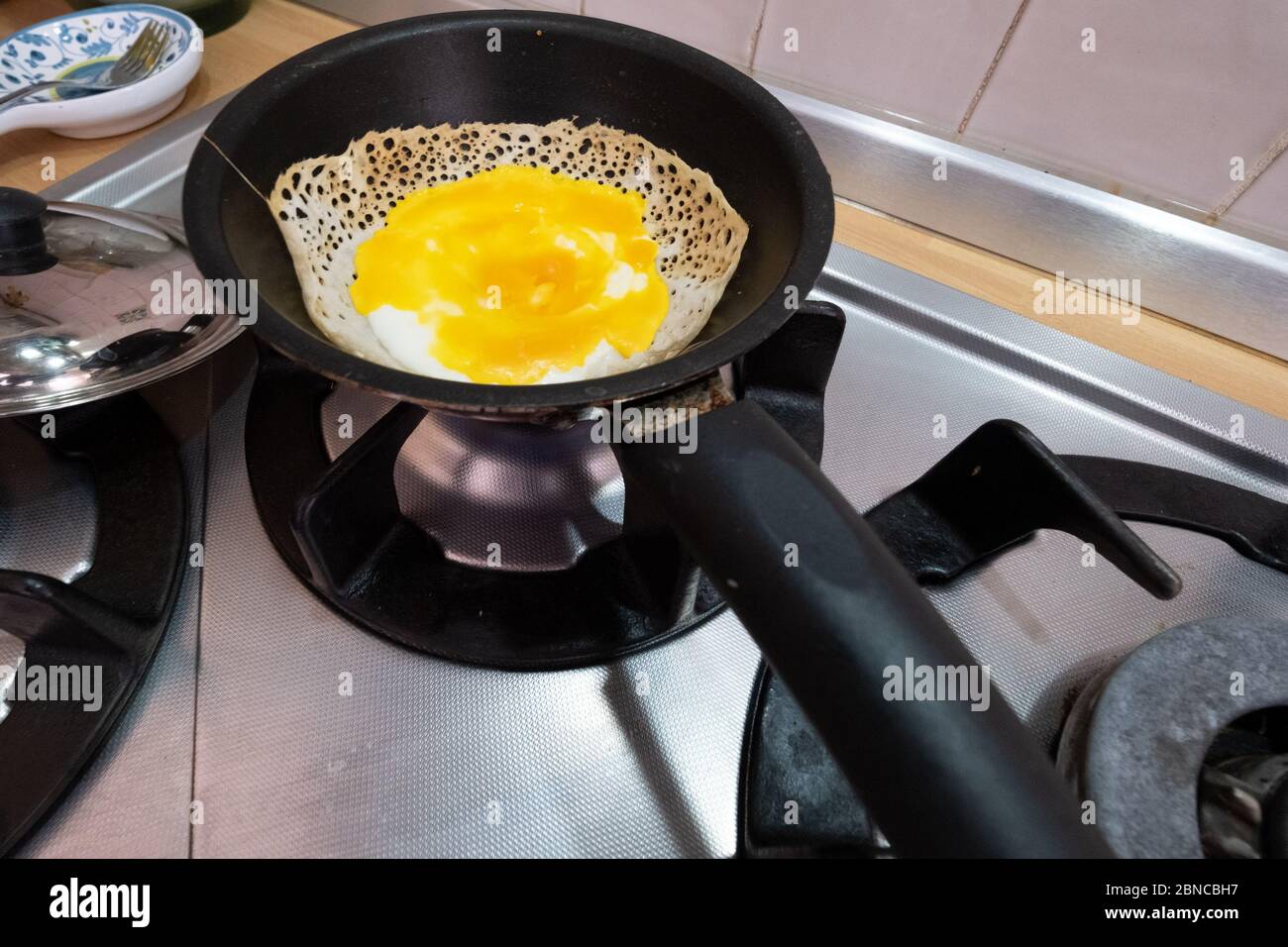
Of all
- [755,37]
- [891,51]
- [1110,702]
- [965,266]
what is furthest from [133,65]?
[1110,702]

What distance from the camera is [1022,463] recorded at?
453 mm

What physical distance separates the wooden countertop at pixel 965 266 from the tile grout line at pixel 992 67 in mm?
104

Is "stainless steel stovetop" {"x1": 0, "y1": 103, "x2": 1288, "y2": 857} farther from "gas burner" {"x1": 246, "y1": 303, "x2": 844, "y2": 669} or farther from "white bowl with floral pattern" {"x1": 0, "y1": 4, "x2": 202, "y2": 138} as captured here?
"white bowl with floral pattern" {"x1": 0, "y1": 4, "x2": 202, "y2": 138}

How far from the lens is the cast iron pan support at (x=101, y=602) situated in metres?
0.40

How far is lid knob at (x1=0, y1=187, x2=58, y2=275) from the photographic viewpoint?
501mm

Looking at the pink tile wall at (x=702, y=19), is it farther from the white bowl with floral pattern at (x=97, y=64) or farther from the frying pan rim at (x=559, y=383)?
the white bowl with floral pattern at (x=97, y=64)

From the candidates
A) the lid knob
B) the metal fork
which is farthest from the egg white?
the metal fork

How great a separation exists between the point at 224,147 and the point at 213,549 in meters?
0.24

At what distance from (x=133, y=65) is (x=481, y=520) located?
0.64 m

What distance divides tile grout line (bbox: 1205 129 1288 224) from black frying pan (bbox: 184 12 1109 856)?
405 mm

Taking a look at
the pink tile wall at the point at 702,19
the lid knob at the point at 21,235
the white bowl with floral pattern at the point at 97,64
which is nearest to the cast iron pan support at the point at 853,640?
the lid knob at the point at 21,235

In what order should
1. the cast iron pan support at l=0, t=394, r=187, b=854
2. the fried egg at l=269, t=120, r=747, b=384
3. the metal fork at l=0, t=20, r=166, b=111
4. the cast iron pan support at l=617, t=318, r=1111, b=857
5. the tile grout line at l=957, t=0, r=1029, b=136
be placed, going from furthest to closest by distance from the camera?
the metal fork at l=0, t=20, r=166, b=111 → the tile grout line at l=957, t=0, r=1029, b=136 → the fried egg at l=269, t=120, r=747, b=384 → the cast iron pan support at l=0, t=394, r=187, b=854 → the cast iron pan support at l=617, t=318, r=1111, b=857

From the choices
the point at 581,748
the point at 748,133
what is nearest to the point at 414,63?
the point at 748,133

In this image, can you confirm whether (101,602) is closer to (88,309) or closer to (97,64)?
(88,309)
